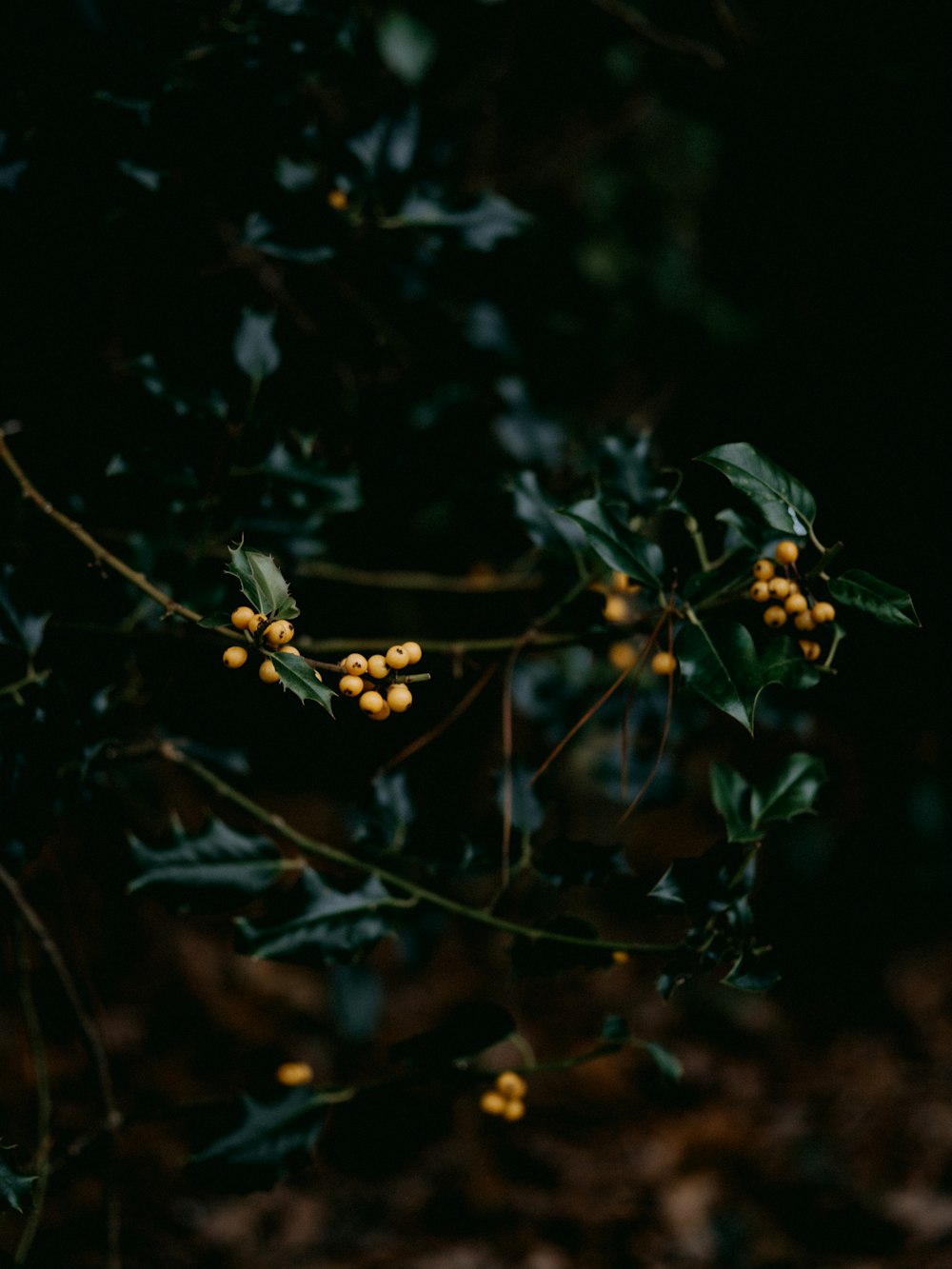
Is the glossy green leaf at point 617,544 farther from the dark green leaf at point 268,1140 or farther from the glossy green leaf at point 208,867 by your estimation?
the dark green leaf at point 268,1140

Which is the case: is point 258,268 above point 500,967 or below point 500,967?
above

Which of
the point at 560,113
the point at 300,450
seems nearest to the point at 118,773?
the point at 300,450

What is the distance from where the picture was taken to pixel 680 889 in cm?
81

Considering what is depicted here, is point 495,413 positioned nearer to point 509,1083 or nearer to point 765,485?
point 765,485

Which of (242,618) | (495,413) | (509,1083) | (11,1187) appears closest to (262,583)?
(242,618)

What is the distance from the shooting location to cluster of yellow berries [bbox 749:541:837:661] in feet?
2.46

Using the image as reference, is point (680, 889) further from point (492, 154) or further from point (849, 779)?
point (492, 154)

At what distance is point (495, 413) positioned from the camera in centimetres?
140

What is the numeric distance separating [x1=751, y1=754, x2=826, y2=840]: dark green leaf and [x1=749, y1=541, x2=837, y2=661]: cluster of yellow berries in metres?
0.15

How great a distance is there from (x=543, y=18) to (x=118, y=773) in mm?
1606

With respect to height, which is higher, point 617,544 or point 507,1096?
point 617,544

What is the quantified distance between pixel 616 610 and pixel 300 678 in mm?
552

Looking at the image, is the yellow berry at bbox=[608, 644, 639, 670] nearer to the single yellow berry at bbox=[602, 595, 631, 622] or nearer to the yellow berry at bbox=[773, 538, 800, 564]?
the single yellow berry at bbox=[602, 595, 631, 622]

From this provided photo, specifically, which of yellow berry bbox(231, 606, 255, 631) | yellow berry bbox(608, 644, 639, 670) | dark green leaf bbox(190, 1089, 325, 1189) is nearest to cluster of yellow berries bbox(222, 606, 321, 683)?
yellow berry bbox(231, 606, 255, 631)
